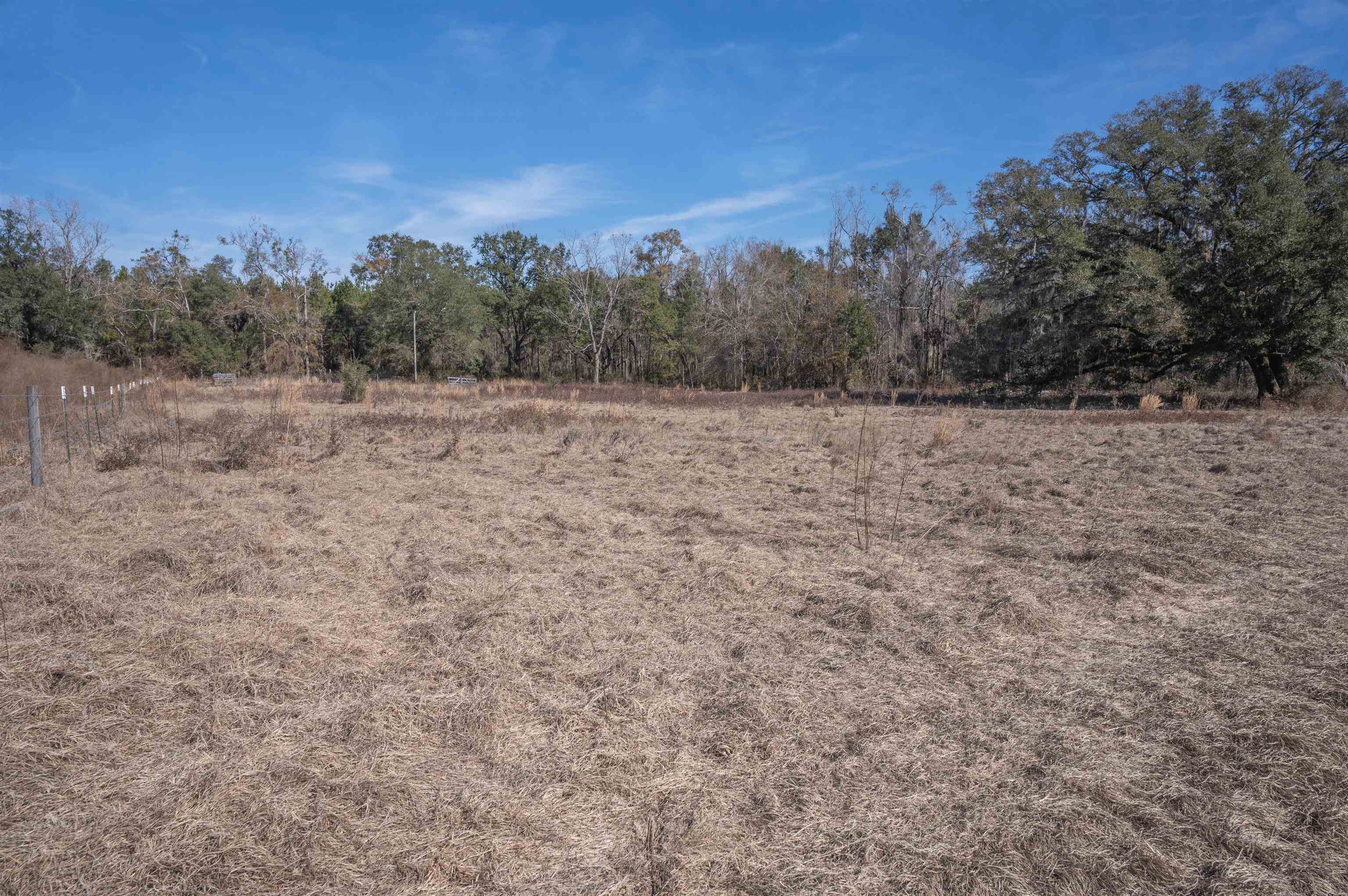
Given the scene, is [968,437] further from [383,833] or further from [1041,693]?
[383,833]

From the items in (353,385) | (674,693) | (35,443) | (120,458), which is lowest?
(674,693)

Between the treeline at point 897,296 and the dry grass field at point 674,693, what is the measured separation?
2.96m

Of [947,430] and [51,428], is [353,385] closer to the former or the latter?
[51,428]

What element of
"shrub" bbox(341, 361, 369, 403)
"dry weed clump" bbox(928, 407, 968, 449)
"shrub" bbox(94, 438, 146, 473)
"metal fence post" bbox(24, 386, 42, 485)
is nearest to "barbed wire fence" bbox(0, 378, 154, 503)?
"metal fence post" bbox(24, 386, 42, 485)

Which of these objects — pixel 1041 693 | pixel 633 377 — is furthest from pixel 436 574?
pixel 633 377

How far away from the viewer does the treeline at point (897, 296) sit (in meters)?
17.2

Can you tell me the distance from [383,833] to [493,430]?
39.4 feet

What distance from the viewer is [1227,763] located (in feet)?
9.93

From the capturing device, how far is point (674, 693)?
12.4ft

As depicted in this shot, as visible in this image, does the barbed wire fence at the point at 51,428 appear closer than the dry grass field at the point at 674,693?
No

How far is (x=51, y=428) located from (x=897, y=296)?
125 ft

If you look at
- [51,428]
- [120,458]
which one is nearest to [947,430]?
[120,458]

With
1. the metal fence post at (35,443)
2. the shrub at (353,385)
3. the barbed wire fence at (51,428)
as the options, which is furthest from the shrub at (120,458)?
the shrub at (353,385)

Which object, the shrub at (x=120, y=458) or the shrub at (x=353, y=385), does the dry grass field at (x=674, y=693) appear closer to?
the shrub at (x=120, y=458)
